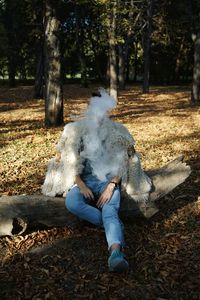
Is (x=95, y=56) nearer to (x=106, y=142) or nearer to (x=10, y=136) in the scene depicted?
(x=10, y=136)

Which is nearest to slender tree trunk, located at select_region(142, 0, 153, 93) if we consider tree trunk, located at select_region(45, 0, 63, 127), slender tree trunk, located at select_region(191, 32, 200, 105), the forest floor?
slender tree trunk, located at select_region(191, 32, 200, 105)

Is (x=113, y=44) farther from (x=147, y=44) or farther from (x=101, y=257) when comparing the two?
(x=101, y=257)

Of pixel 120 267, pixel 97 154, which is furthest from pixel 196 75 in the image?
pixel 120 267

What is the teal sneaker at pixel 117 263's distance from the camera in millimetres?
4523

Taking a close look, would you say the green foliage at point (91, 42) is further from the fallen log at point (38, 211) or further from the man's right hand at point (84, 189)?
the man's right hand at point (84, 189)

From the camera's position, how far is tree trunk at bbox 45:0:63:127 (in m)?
13.0

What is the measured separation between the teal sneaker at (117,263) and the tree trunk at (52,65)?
921 centimetres

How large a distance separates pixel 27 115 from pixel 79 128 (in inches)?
476

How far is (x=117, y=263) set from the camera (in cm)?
452

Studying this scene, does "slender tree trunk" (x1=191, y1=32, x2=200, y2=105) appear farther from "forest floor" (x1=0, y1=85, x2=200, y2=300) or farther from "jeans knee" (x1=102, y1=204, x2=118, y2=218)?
"jeans knee" (x1=102, y1=204, x2=118, y2=218)

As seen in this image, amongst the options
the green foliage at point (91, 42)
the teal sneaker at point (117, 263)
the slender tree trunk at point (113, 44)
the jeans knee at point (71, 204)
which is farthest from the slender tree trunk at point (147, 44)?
the teal sneaker at point (117, 263)

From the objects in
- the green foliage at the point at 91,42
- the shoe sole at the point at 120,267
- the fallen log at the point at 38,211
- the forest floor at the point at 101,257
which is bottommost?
the forest floor at the point at 101,257

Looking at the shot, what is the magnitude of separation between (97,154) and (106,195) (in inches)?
23.8

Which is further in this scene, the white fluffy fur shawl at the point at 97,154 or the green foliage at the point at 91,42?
the green foliage at the point at 91,42
